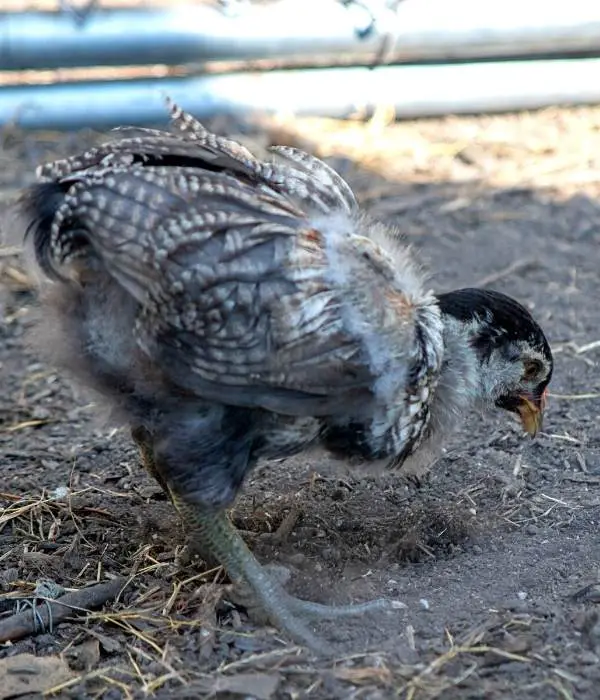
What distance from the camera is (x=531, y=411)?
461cm

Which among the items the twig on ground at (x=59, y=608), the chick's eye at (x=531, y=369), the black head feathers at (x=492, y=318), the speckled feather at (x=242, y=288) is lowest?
the twig on ground at (x=59, y=608)

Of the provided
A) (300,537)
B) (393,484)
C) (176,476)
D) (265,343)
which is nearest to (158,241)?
(265,343)

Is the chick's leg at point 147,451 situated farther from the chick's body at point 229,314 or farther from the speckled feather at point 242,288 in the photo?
the speckled feather at point 242,288

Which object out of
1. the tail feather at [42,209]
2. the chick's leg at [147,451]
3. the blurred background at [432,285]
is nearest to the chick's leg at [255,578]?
the blurred background at [432,285]

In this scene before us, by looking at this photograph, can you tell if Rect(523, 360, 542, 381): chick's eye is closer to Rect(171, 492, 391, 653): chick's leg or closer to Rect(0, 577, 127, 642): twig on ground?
Rect(171, 492, 391, 653): chick's leg

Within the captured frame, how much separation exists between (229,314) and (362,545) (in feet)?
3.93

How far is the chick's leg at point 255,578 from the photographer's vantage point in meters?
3.71

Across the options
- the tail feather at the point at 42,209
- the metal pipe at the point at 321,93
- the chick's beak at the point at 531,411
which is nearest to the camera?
the tail feather at the point at 42,209

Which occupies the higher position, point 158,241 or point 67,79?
point 158,241

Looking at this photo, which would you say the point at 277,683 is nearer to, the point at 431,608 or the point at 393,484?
the point at 431,608

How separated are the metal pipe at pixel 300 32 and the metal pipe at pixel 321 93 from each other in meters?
0.16

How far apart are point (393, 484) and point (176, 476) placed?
125cm

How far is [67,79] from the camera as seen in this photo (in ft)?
25.5

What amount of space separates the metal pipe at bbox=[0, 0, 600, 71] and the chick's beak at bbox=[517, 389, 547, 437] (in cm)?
362
